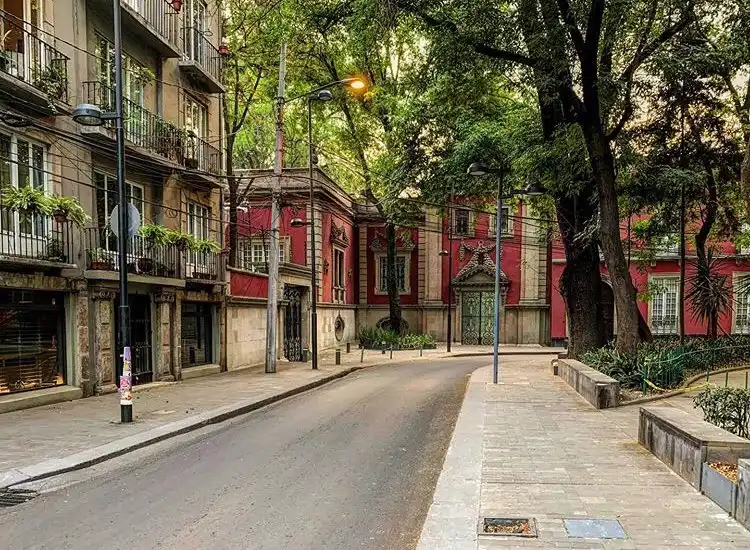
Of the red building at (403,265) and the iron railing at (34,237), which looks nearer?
the iron railing at (34,237)

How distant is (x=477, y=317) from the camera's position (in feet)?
117

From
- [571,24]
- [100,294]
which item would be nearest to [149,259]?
[100,294]

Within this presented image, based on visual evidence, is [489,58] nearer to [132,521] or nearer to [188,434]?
[188,434]

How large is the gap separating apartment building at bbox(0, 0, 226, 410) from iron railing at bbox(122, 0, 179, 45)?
0.05 m

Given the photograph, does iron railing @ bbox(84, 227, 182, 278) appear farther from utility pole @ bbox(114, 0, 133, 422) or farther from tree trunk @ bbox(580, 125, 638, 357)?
tree trunk @ bbox(580, 125, 638, 357)

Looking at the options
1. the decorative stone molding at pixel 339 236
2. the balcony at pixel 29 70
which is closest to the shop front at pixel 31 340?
the balcony at pixel 29 70

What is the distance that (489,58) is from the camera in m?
14.0

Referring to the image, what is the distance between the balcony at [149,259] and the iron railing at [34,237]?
76cm

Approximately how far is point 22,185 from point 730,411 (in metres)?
13.0

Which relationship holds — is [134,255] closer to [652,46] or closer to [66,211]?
[66,211]

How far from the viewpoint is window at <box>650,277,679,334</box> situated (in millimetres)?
32375

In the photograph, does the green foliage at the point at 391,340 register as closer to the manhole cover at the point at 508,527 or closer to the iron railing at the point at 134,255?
the iron railing at the point at 134,255

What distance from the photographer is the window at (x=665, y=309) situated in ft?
106

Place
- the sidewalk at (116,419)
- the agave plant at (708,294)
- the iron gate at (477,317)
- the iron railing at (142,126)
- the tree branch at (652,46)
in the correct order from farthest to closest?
the iron gate at (477,317), the agave plant at (708,294), the tree branch at (652,46), the iron railing at (142,126), the sidewalk at (116,419)
